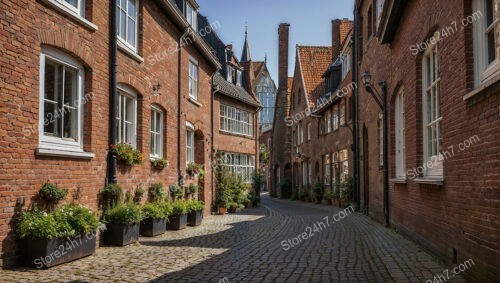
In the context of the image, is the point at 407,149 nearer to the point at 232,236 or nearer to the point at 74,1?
the point at 232,236

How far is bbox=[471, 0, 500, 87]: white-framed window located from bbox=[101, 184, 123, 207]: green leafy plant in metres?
6.87

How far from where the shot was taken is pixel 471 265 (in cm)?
592

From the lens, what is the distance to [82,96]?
9172 millimetres

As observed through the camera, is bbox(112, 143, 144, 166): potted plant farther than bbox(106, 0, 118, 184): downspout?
Yes

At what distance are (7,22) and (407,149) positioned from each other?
7.76 metres

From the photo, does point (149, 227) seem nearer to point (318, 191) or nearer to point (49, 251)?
point (49, 251)

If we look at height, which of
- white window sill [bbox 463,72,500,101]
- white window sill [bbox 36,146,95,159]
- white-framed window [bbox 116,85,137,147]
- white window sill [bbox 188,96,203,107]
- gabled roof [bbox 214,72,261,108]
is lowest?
white window sill [bbox 36,146,95,159]

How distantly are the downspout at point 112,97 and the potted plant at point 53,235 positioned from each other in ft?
6.29

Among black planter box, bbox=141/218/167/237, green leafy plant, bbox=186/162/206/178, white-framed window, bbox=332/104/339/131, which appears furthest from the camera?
white-framed window, bbox=332/104/339/131

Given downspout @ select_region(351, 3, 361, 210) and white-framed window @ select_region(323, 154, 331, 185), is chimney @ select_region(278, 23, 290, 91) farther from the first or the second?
downspout @ select_region(351, 3, 361, 210)

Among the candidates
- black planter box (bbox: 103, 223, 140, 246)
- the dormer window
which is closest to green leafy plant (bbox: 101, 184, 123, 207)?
black planter box (bbox: 103, 223, 140, 246)

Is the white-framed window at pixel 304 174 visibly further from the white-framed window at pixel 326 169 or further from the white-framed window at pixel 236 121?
the white-framed window at pixel 236 121

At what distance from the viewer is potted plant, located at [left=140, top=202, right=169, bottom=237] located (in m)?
11.3

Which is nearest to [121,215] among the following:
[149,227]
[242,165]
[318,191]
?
[149,227]
